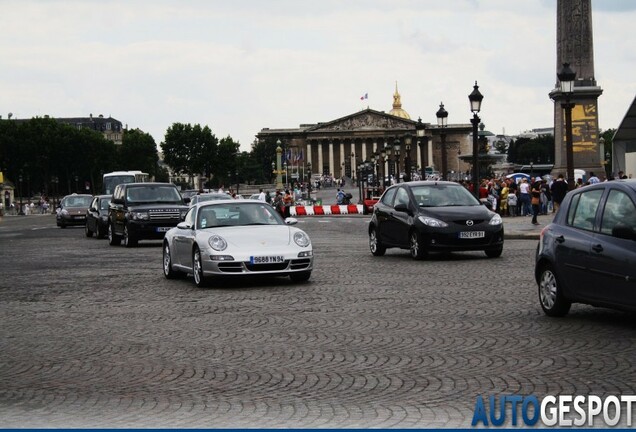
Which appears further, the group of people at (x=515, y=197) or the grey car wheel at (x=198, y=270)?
the group of people at (x=515, y=197)

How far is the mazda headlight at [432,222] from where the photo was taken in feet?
68.3

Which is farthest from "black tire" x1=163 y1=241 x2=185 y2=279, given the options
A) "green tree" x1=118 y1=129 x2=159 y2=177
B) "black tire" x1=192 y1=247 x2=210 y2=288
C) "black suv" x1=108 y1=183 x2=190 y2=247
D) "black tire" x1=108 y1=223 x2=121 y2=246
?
"green tree" x1=118 y1=129 x2=159 y2=177

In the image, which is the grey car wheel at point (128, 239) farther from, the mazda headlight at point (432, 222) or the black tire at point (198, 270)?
the black tire at point (198, 270)

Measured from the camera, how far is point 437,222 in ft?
68.6

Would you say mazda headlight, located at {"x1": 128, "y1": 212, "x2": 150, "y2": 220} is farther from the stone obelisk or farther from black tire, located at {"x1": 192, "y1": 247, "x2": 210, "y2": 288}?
the stone obelisk

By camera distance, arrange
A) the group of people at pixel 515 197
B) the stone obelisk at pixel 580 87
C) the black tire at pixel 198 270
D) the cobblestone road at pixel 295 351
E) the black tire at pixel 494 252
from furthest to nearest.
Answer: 1. the stone obelisk at pixel 580 87
2. the group of people at pixel 515 197
3. the black tire at pixel 494 252
4. the black tire at pixel 198 270
5. the cobblestone road at pixel 295 351

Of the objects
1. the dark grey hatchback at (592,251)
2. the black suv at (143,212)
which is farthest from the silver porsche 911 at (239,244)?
the black suv at (143,212)

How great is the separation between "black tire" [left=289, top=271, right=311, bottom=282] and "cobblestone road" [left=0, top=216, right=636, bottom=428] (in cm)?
13

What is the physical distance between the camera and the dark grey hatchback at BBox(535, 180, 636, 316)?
10.4 meters

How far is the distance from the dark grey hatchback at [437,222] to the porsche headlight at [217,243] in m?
5.81

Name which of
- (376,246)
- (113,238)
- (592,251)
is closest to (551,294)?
(592,251)

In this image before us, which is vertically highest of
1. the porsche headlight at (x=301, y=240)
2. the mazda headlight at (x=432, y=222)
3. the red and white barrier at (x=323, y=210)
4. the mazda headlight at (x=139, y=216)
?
the porsche headlight at (x=301, y=240)

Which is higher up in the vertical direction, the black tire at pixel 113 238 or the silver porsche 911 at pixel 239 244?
the silver porsche 911 at pixel 239 244

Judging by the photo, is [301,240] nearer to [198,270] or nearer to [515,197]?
[198,270]
